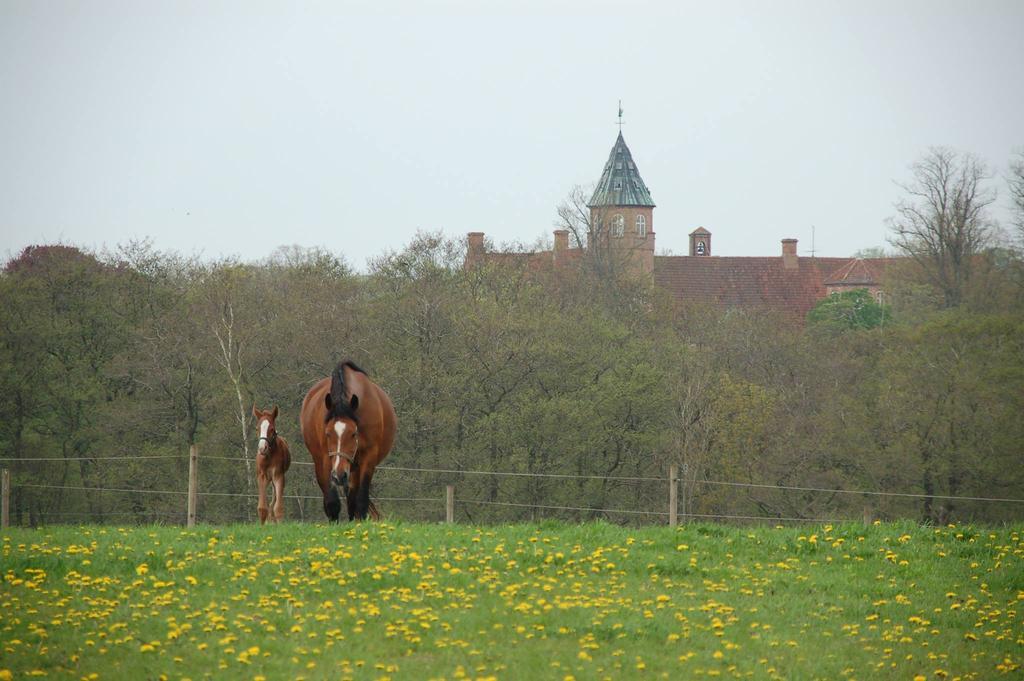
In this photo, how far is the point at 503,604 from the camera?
38.4ft

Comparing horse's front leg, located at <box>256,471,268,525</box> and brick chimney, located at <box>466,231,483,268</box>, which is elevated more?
brick chimney, located at <box>466,231,483,268</box>

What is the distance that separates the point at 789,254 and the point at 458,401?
6679 cm

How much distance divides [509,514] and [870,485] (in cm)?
1416

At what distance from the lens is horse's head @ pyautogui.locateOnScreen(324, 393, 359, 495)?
54.3 feet

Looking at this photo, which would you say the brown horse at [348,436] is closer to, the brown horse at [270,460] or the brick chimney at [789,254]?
the brown horse at [270,460]

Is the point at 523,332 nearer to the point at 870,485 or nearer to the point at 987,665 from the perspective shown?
the point at 870,485

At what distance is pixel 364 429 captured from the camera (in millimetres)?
17312

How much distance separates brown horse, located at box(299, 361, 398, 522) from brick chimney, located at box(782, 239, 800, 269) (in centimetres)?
9252

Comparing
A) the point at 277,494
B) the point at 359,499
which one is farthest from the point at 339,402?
the point at 277,494

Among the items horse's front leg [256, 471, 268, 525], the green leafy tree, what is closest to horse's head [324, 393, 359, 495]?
horse's front leg [256, 471, 268, 525]

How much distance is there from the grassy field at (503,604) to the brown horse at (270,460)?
2862mm

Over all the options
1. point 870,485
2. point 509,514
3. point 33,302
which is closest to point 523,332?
point 509,514

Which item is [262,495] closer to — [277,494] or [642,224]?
[277,494]

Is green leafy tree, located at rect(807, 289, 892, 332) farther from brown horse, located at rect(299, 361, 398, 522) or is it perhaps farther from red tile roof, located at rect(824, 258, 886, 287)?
brown horse, located at rect(299, 361, 398, 522)
